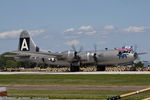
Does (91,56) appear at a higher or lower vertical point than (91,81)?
higher

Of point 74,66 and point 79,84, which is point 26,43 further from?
point 79,84

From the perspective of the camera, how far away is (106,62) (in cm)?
6378

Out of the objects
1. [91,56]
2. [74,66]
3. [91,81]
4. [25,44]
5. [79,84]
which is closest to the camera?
[79,84]

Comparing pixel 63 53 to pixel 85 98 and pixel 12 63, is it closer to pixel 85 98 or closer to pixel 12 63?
pixel 85 98

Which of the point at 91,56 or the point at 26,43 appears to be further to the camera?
the point at 26,43

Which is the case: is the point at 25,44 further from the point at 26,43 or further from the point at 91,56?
the point at 91,56

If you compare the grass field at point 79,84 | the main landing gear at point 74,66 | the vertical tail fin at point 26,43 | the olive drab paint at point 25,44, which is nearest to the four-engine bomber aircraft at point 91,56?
the main landing gear at point 74,66

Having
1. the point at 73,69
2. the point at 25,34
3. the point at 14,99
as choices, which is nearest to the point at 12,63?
the point at 25,34

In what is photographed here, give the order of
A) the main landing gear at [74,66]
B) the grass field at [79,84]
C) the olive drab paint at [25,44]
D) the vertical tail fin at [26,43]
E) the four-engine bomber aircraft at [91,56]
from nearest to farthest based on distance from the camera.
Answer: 1. the grass field at [79,84]
2. the four-engine bomber aircraft at [91,56]
3. the main landing gear at [74,66]
4. the olive drab paint at [25,44]
5. the vertical tail fin at [26,43]

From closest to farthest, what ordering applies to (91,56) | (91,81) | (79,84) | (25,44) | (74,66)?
(79,84) < (91,81) < (91,56) < (74,66) < (25,44)

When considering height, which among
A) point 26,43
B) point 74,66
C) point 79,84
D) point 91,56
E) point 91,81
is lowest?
point 79,84

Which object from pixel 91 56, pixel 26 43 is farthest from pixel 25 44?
pixel 91 56

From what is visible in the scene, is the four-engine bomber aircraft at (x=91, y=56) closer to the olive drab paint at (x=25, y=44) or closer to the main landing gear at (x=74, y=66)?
the main landing gear at (x=74, y=66)

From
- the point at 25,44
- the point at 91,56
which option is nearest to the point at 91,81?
the point at 91,56
